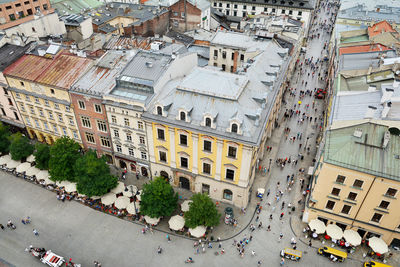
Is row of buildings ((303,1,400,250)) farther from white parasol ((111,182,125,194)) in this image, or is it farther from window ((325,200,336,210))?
white parasol ((111,182,125,194))

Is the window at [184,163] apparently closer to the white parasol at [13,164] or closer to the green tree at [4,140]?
the white parasol at [13,164]

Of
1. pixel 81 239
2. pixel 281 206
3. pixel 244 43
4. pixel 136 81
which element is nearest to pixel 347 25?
pixel 244 43

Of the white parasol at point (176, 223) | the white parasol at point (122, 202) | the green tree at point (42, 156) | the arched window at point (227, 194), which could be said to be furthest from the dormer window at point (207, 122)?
the green tree at point (42, 156)

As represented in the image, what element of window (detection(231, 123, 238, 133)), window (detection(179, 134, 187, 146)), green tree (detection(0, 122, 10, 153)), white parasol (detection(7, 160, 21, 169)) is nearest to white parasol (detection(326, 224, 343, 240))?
window (detection(231, 123, 238, 133))

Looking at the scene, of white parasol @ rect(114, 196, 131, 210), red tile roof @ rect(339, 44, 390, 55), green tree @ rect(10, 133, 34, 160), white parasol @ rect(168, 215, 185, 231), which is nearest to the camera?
white parasol @ rect(168, 215, 185, 231)

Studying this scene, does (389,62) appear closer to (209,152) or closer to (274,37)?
(274,37)

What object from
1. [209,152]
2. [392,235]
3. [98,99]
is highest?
[98,99]

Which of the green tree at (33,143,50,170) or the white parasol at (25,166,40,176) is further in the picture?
the white parasol at (25,166,40,176)
